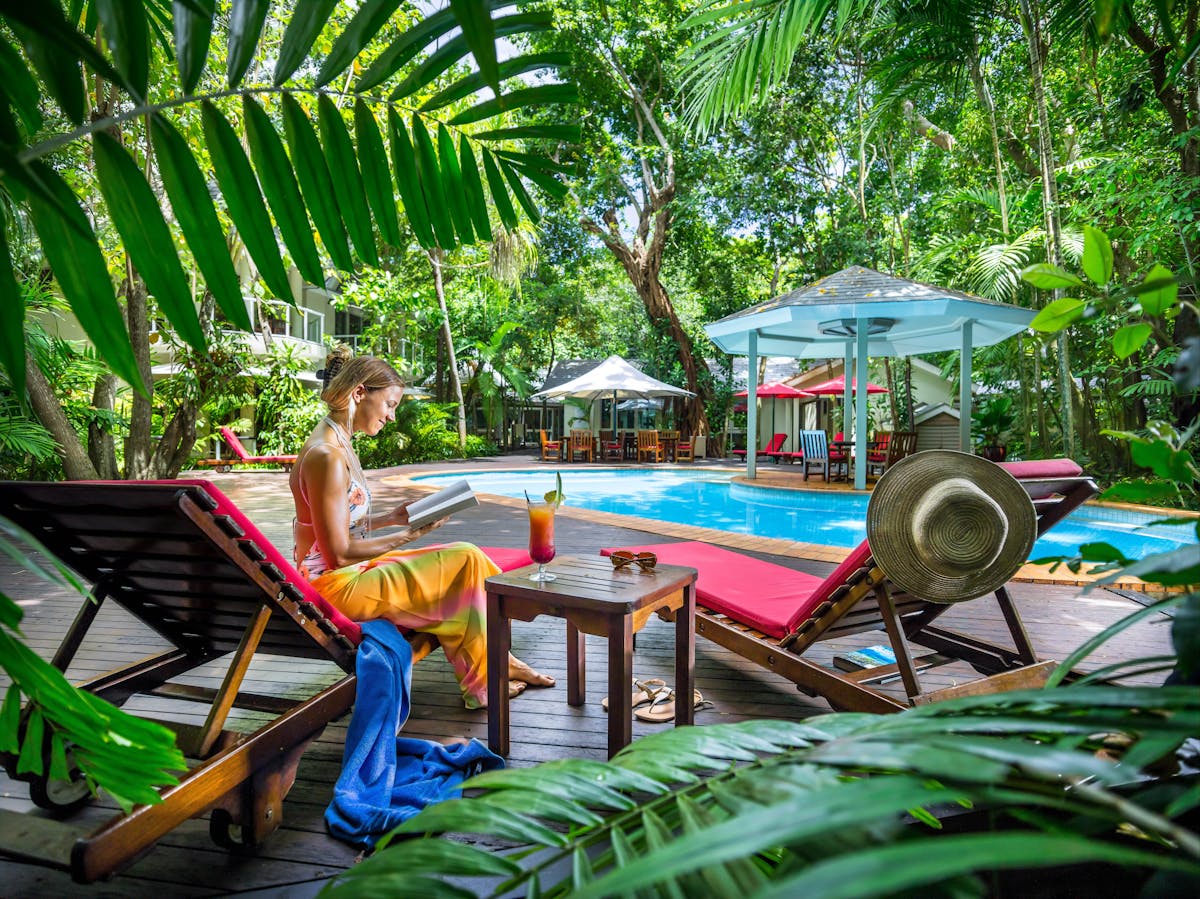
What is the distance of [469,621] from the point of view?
271 cm

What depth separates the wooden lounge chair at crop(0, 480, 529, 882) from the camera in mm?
1516

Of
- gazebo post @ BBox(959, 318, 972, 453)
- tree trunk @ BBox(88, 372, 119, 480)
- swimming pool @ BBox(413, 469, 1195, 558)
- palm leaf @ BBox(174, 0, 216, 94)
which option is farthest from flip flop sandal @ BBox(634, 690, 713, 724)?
gazebo post @ BBox(959, 318, 972, 453)

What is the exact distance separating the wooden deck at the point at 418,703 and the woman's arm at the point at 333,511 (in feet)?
2.17

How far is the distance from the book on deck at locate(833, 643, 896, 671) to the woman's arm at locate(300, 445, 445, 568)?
1.79 metres

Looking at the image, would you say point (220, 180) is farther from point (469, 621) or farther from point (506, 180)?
point (469, 621)

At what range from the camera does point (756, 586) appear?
324 centimetres

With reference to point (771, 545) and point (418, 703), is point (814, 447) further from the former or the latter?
point (418, 703)

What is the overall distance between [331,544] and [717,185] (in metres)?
17.2

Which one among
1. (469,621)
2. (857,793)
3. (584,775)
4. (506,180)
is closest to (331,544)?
(469,621)

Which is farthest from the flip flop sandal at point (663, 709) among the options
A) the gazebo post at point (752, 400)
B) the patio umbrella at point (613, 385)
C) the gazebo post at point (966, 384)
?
the patio umbrella at point (613, 385)

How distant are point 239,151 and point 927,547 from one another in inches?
88.6

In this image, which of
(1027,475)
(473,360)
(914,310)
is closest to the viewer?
(1027,475)

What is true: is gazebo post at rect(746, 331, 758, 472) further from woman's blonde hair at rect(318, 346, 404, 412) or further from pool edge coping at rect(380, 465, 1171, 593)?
woman's blonde hair at rect(318, 346, 404, 412)

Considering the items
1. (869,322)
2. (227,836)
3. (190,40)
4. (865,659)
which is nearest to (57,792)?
(227,836)
